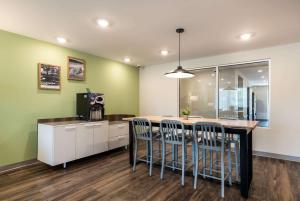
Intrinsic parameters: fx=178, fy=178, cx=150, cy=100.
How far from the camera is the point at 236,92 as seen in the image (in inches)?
187

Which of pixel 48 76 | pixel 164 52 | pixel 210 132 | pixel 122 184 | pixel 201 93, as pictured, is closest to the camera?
pixel 210 132

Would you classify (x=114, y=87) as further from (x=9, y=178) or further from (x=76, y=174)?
(x=9, y=178)

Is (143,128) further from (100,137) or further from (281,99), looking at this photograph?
(281,99)

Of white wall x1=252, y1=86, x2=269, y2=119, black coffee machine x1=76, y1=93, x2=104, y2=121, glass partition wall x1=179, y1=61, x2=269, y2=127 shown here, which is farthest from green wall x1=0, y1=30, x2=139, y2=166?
white wall x1=252, y1=86, x2=269, y2=119

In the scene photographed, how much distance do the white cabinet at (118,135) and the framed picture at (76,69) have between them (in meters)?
1.48

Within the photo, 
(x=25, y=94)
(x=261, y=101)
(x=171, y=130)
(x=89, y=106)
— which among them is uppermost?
(x=25, y=94)

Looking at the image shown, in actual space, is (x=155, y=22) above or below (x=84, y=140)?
above

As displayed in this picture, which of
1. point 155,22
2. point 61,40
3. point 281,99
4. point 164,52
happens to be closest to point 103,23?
point 155,22

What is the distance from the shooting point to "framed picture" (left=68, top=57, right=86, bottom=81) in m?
4.26

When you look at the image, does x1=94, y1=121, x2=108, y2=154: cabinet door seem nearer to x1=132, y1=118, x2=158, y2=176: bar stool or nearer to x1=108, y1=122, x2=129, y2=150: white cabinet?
x1=108, y1=122, x2=129, y2=150: white cabinet

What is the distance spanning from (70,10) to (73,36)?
3.47 feet

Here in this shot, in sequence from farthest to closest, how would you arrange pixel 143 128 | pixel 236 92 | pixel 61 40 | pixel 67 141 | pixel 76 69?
1. pixel 236 92
2. pixel 76 69
3. pixel 61 40
4. pixel 67 141
5. pixel 143 128

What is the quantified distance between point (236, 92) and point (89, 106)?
3.76 metres

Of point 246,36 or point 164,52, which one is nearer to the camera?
point 246,36
